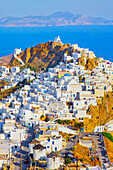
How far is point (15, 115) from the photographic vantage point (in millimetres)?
46156

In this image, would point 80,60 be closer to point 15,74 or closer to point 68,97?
point 15,74

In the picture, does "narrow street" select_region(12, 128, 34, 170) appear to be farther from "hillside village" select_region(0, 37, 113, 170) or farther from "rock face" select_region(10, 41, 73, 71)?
"rock face" select_region(10, 41, 73, 71)

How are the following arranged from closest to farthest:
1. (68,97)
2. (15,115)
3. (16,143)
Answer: (16,143)
(15,115)
(68,97)

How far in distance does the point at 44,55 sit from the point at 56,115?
1556 inches

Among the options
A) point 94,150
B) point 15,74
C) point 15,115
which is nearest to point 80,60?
point 15,74

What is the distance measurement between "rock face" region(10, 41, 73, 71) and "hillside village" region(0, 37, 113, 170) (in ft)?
27.3

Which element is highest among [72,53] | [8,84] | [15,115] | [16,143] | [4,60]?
[4,60]

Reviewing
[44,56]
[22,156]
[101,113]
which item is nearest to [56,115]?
[101,113]

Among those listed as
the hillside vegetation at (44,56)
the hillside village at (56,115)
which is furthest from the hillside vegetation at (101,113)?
the hillside vegetation at (44,56)

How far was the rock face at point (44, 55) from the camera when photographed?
7769 centimetres

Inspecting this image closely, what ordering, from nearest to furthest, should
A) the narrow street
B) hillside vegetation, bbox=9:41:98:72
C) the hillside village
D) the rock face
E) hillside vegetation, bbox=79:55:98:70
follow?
the narrow street < the hillside village < hillside vegetation, bbox=79:55:98:70 < hillside vegetation, bbox=9:41:98:72 < the rock face

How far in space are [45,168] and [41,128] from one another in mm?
9243

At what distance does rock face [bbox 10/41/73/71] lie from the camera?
77.7m

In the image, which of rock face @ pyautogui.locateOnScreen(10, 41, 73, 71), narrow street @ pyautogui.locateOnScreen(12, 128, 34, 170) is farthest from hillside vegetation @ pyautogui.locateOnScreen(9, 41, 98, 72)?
narrow street @ pyautogui.locateOnScreen(12, 128, 34, 170)
